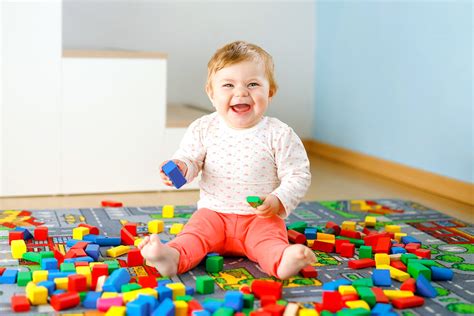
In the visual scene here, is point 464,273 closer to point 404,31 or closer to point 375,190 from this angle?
point 375,190

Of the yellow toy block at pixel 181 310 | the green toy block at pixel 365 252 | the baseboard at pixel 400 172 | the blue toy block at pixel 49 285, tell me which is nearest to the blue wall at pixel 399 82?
the baseboard at pixel 400 172

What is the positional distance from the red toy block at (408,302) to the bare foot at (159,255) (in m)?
0.49

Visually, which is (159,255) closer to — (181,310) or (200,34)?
(181,310)

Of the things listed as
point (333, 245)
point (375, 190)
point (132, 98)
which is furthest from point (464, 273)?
point (132, 98)

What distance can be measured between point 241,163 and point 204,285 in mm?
415

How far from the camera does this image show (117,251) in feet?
6.07

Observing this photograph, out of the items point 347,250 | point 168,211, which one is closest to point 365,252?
point 347,250

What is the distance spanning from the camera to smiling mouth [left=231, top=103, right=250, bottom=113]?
184cm

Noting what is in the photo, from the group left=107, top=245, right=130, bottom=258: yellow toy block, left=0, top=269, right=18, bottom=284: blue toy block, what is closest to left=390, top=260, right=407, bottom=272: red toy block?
left=107, top=245, right=130, bottom=258: yellow toy block

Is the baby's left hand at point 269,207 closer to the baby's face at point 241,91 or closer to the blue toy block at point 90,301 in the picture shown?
the baby's face at point 241,91

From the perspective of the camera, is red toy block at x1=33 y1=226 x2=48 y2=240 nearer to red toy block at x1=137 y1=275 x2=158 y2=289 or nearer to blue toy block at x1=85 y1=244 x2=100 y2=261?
blue toy block at x1=85 y1=244 x2=100 y2=261

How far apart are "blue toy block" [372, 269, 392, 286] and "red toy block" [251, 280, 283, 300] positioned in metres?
0.25

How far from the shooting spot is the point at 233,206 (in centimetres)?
186

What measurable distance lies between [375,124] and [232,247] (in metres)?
1.74
